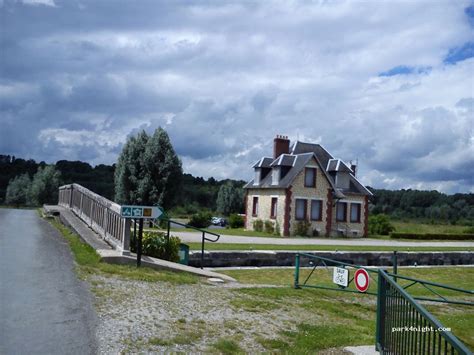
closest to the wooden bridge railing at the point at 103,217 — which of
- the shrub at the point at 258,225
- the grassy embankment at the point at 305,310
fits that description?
the grassy embankment at the point at 305,310

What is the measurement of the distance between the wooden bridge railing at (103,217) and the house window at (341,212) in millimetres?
21493

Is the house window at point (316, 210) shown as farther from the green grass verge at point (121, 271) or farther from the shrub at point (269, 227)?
the green grass verge at point (121, 271)

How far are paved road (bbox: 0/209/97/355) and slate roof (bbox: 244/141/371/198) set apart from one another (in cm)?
2440

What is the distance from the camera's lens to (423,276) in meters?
18.5

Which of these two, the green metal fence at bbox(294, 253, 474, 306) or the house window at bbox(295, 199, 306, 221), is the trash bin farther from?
the house window at bbox(295, 199, 306, 221)

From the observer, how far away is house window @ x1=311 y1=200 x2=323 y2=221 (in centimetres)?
3379

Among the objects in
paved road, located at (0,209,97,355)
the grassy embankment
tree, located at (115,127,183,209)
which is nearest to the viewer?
paved road, located at (0,209,97,355)

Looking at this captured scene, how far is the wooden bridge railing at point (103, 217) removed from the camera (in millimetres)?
10148

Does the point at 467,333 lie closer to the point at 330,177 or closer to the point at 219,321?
the point at 219,321

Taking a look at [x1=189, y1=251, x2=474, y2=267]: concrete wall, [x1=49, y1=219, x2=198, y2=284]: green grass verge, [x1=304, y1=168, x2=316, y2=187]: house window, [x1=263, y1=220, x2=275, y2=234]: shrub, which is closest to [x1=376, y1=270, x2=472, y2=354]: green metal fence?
[x1=49, y1=219, x2=198, y2=284]: green grass verge

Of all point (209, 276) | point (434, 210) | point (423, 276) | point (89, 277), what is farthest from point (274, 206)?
point (434, 210)

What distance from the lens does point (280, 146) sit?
120ft

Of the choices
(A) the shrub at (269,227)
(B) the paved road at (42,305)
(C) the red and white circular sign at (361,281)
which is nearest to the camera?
(B) the paved road at (42,305)

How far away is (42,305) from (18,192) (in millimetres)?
51801
